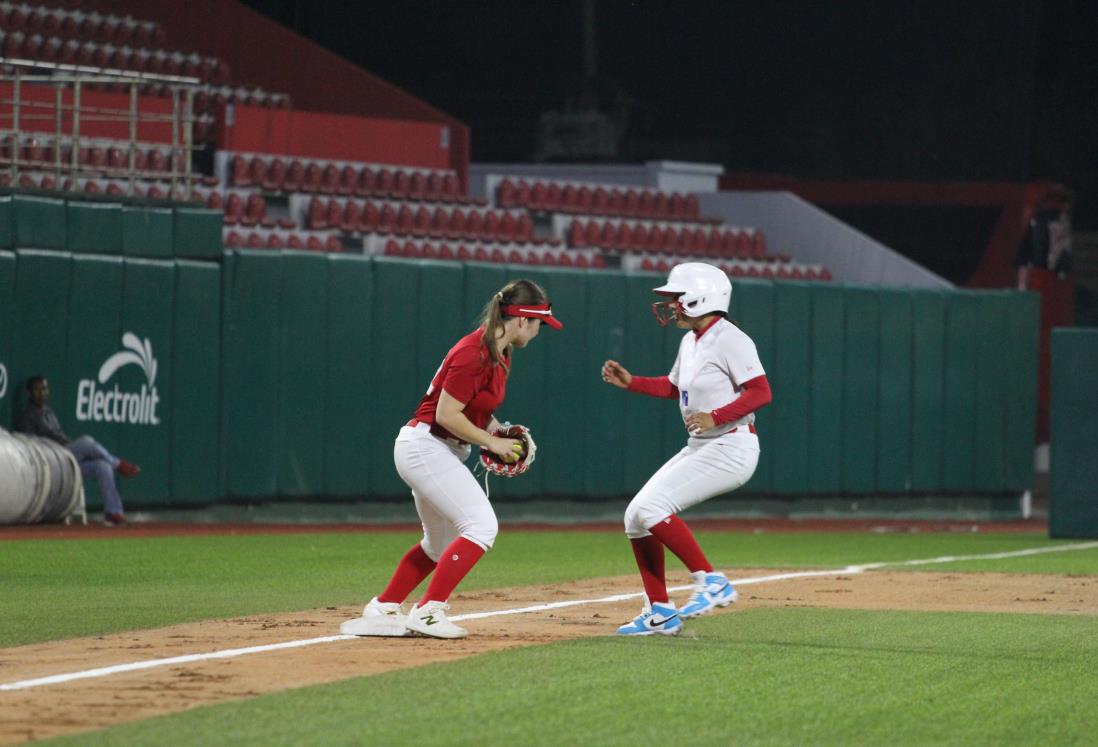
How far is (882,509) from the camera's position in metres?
23.7

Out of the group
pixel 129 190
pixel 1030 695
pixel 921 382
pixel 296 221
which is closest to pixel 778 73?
pixel 921 382

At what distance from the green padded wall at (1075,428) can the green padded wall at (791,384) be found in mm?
4452

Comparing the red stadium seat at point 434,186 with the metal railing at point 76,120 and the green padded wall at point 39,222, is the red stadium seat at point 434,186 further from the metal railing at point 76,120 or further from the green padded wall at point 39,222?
the green padded wall at point 39,222

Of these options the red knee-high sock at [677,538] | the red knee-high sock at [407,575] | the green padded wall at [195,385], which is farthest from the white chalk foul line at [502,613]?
the green padded wall at [195,385]

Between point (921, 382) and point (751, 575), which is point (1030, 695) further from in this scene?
point (921, 382)

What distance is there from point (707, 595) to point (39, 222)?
10.7 meters

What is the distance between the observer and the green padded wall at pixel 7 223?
1727 centimetres

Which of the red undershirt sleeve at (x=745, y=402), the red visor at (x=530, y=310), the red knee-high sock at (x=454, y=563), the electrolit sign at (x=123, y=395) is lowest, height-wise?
the red knee-high sock at (x=454, y=563)

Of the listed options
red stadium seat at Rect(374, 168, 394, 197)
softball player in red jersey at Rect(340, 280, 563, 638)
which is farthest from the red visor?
red stadium seat at Rect(374, 168, 394, 197)

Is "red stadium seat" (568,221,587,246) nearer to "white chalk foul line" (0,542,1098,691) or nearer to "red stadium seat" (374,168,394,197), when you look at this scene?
"red stadium seat" (374,168,394,197)

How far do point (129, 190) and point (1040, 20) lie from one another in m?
18.2

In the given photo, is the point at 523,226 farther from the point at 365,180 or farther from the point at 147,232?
the point at 147,232

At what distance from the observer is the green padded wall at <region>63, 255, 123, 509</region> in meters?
17.7

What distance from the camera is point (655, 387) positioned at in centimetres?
935
